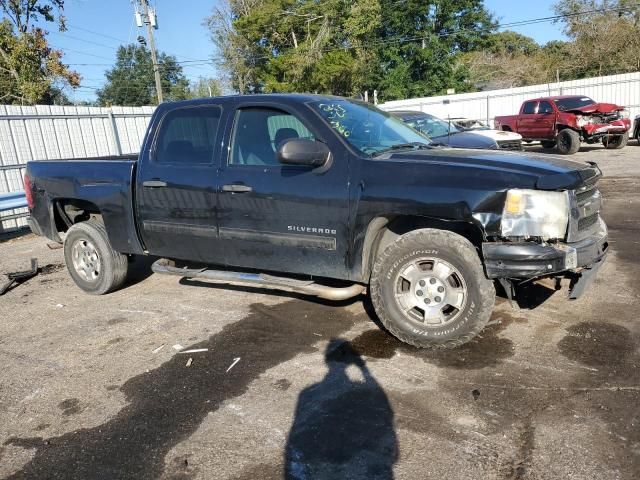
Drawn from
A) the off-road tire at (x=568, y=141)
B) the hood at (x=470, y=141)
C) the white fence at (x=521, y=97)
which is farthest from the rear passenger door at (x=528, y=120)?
the hood at (x=470, y=141)

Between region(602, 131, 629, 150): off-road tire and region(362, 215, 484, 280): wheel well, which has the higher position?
region(362, 215, 484, 280): wheel well

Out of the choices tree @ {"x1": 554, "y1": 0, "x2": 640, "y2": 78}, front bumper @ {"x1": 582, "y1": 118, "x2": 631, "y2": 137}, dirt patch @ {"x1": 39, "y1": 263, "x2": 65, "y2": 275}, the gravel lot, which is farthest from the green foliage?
the gravel lot

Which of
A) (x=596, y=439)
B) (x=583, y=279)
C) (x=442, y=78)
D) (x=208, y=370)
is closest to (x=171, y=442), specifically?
(x=208, y=370)

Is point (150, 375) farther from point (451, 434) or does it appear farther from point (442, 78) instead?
point (442, 78)

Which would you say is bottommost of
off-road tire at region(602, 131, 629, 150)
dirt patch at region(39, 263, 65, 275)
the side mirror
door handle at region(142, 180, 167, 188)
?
off-road tire at region(602, 131, 629, 150)

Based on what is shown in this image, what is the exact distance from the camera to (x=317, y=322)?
4.60 m

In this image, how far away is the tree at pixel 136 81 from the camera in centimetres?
8150

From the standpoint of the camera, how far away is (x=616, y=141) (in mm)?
17641

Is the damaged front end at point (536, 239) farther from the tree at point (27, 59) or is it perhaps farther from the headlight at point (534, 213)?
the tree at point (27, 59)

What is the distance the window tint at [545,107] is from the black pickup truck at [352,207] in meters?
15.1

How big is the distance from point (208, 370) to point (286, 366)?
0.55m

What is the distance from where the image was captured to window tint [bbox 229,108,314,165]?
14.2 feet

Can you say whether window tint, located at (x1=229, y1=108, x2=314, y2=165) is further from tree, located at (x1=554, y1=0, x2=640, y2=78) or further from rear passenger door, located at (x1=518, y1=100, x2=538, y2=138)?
tree, located at (x1=554, y1=0, x2=640, y2=78)

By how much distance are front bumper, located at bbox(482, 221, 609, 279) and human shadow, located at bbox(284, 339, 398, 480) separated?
43.8 inches
